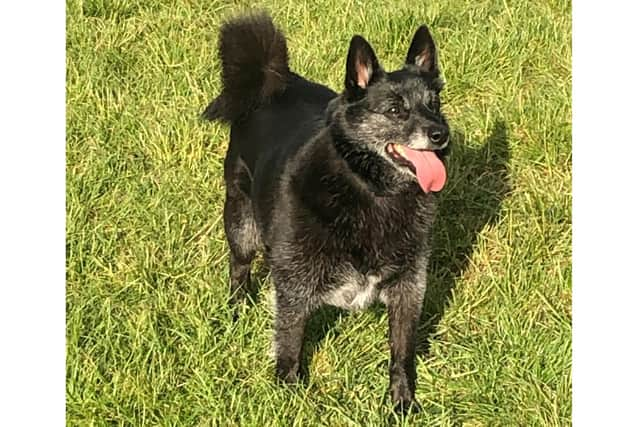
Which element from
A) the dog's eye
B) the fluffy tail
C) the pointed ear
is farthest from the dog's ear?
the fluffy tail

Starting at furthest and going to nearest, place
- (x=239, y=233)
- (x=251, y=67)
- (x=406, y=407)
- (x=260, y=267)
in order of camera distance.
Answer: (x=260, y=267) < (x=239, y=233) < (x=251, y=67) < (x=406, y=407)

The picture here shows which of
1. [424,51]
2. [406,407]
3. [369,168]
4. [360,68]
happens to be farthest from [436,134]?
[406,407]

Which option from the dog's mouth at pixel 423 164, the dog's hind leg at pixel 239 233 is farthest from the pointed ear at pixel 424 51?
the dog's hind leg at pixel 239 233

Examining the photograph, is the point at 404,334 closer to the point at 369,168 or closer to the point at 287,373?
the point at 287,373

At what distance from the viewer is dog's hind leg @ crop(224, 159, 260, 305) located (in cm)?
449

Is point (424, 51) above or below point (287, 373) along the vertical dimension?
above

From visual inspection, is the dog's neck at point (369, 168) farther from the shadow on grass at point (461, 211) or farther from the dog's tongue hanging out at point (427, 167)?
the shadow on grass at point (461, 211)

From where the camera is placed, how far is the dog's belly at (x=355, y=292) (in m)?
3.79

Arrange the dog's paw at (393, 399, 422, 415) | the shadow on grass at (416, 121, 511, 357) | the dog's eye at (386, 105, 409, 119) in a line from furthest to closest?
1. the shadow on grass at (416, 121, 511, 357)
2. the dog's paw at (393, 399, 422, 415)
3. the dog's eye at (386, 105, 409, 119)

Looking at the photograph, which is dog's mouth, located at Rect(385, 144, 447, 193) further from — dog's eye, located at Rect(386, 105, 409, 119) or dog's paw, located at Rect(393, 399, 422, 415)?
dog's paw, located at Rect(393, 399, 422, 415)

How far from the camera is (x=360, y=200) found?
375cm

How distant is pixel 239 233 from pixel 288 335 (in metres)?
0.82

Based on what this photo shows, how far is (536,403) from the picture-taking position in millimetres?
3783

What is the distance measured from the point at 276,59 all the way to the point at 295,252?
1.16 m
